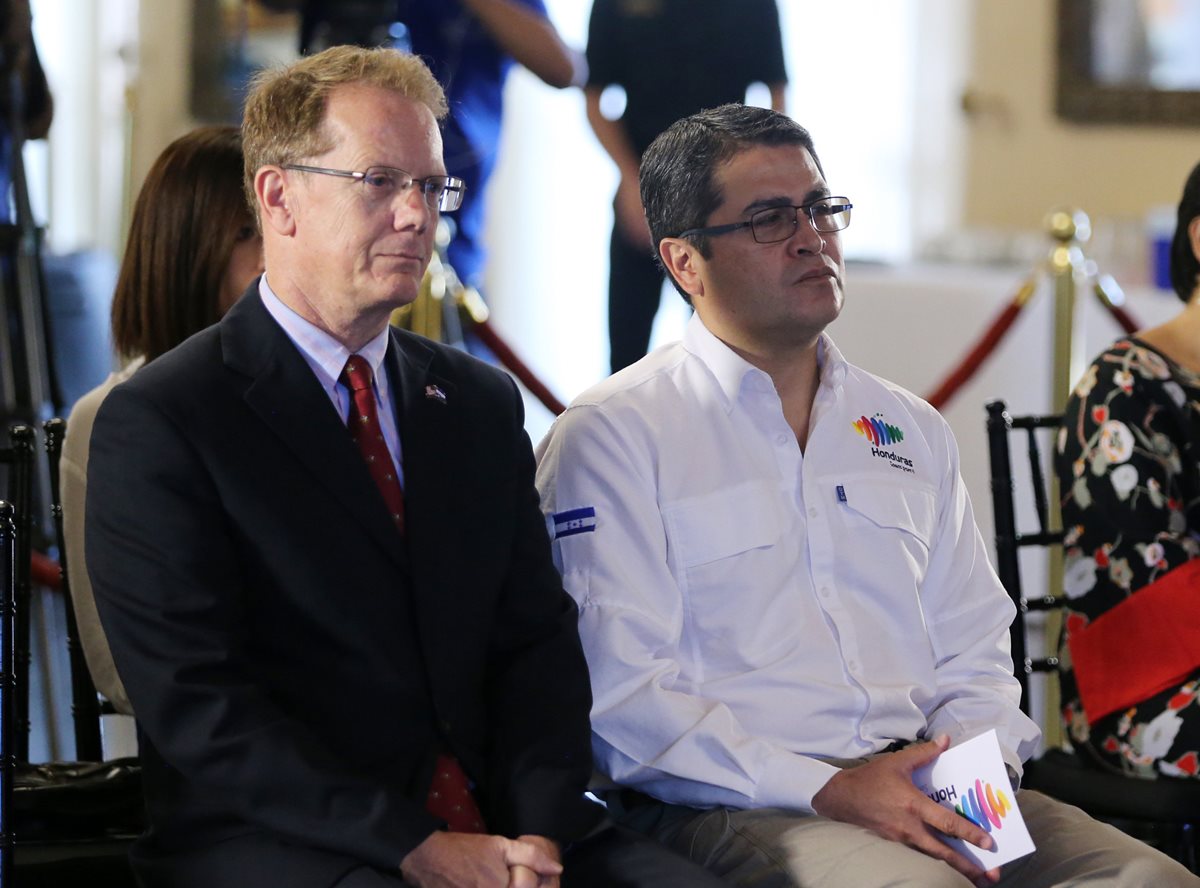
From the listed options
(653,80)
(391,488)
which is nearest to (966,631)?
(391,488)

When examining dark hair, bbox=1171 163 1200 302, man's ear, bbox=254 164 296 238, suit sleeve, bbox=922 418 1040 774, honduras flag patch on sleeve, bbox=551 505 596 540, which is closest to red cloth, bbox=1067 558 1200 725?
suit sleeve, bbox=922 418 1040 774

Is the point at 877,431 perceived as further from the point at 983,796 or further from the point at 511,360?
the point at 511,360

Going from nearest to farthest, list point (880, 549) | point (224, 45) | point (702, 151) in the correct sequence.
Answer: point (880, 549) < point (702, 151) < point (224, 45)

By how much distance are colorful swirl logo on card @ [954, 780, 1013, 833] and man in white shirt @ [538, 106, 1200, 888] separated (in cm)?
2

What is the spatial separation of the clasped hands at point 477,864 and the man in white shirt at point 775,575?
344 millimetres

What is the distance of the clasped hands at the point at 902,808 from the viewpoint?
2.04 m

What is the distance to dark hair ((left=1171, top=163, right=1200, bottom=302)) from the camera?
2.95m

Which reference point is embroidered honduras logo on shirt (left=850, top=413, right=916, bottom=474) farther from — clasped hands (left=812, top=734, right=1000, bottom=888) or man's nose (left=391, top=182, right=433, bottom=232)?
man's nose (left=391, top=182, right=433, bottom=232)

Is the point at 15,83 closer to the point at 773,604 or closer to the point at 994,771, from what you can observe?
the point at 773,604

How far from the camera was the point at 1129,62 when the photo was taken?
816cm

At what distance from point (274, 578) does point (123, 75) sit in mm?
6391

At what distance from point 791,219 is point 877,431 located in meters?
0.34

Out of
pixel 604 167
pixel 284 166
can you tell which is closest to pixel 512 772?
pixel 284 166

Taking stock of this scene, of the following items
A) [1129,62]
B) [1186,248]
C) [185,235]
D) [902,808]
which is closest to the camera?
[902,808]
